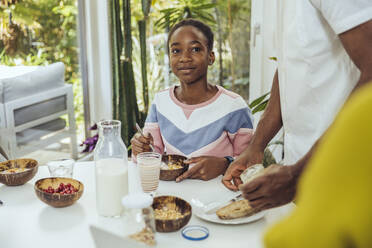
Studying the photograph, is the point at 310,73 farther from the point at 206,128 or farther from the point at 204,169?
the point at 206,128

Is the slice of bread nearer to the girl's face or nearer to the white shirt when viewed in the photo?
the white shirt

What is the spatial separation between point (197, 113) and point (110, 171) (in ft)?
2.39

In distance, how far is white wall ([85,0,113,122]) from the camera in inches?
127

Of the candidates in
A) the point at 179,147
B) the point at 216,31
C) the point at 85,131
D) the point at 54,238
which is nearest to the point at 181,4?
the point at 216,31

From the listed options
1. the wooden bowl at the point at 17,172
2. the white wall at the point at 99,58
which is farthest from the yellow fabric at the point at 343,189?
the white wall at the point at 99,58

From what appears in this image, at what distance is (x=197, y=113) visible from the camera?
1.71 m

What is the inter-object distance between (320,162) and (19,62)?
265cm

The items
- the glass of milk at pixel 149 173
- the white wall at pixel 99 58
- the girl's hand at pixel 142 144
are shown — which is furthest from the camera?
the white wall at pixel 99 58

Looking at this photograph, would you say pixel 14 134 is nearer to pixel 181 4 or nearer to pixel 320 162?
pixel 181 4

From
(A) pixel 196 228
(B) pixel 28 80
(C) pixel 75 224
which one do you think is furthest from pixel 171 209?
(B) pixel 28 80

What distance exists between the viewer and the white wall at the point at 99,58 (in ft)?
10.6

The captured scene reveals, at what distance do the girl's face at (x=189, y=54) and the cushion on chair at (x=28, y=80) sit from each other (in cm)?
136

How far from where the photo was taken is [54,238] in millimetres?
953

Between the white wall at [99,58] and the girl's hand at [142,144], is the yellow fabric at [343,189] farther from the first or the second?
the white wall at [99,58]
